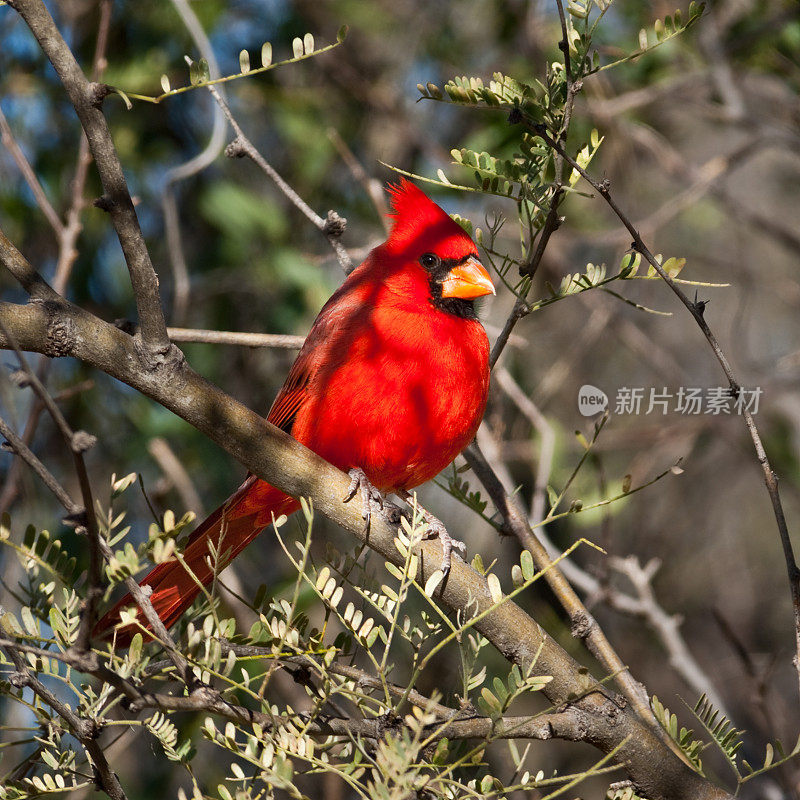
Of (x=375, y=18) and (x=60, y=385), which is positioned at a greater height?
(x=375, y=18)

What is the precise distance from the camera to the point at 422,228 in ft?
8.67

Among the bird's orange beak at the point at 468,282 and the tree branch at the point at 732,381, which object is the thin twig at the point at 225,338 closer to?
the bird's orange beak at the point at 468,282

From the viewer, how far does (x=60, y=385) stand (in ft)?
11.5

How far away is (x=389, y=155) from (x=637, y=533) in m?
2.01

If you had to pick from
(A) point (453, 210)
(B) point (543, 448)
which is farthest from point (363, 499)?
(A) point (453, 210)

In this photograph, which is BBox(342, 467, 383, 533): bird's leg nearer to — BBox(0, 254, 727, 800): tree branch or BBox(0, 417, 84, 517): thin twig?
BBox(0, 254, 727, 800): tree branch

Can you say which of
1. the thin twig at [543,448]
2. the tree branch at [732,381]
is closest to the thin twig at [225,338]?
the thin twig at [543,448]

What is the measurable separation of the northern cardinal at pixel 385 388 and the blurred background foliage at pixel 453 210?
274mm

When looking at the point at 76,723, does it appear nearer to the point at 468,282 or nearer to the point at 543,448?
the point at 468,282

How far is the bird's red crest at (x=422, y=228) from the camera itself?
260 cm

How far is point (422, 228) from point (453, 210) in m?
1.10

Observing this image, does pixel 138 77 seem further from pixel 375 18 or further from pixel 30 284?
pixel 30 284

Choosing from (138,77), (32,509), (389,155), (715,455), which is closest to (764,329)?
(715,455)

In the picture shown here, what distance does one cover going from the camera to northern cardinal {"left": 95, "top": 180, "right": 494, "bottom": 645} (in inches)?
88.5
